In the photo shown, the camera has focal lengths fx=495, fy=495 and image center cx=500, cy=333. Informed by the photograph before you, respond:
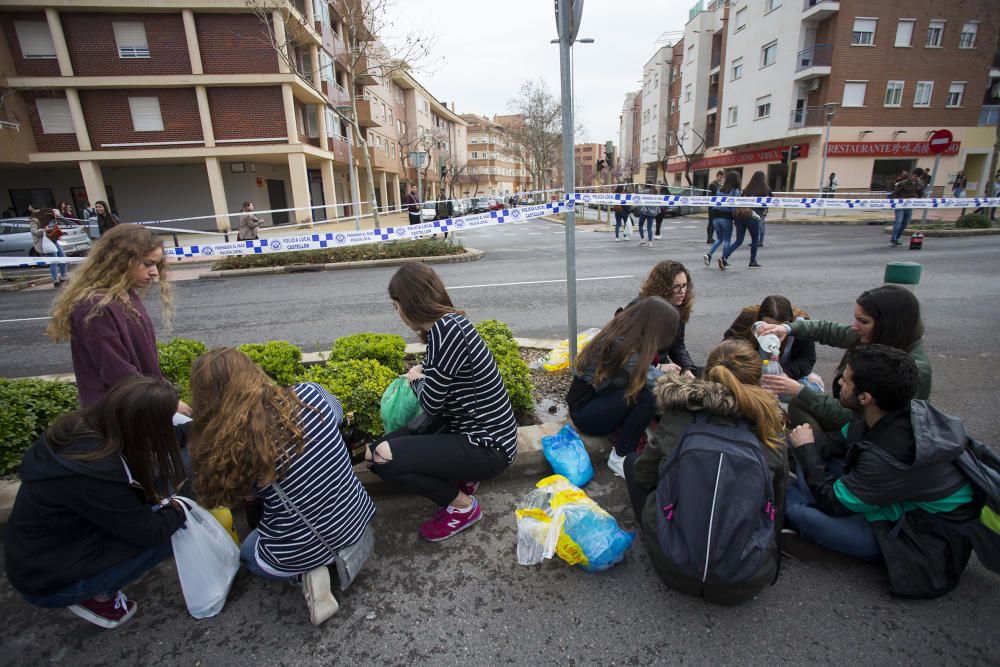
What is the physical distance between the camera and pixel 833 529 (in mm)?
2246

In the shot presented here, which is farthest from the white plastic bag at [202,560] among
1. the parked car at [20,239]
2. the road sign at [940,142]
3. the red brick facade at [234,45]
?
the red brick facade at [234,45]

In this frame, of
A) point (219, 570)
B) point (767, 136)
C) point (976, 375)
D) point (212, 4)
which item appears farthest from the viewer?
point (767, 136)

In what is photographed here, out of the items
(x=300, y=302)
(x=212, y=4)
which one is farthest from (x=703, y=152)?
(x=300, y=302)

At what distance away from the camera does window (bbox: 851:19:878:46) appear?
27516mm

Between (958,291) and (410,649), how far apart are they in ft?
30.6

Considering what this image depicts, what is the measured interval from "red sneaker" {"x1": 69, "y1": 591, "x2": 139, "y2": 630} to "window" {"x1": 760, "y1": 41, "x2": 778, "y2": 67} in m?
38.8

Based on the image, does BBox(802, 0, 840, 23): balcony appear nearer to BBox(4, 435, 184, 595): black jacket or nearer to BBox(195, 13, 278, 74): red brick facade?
BBox(195, 13, 278, 74): red brick facade

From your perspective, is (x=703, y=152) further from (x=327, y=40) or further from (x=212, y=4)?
(x=212, y=4)

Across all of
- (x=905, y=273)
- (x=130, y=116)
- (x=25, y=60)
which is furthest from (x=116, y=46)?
(x=905, y=273)

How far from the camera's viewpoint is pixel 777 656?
74.9 inches

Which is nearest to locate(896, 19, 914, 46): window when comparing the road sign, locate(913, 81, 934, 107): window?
locate(913, 81, 934, 107): window

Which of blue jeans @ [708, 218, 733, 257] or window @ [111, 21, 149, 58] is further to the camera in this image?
window @ [111, 21, 149, 58]

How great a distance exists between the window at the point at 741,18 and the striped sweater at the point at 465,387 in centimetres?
4129

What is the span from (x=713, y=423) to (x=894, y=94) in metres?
37.0
